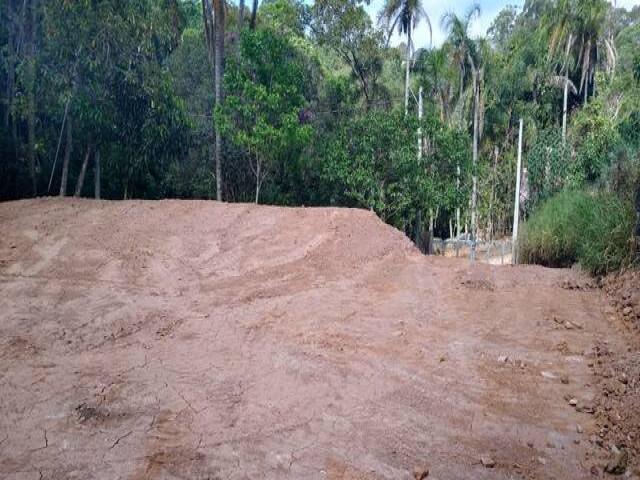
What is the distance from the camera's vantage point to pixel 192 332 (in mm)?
5781

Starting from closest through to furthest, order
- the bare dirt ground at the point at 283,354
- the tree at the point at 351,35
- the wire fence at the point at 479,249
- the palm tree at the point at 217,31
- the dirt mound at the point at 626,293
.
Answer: the bare dirt ground at the point at 283,354 < the dirt mound at the point at 626,293 < the palm tree at the point at 217,31 < the tree at the point at 351,35 < the wire fence at the point at 479,249

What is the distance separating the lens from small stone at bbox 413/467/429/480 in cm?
322

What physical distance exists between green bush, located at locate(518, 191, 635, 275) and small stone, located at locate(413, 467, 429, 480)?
536 cm

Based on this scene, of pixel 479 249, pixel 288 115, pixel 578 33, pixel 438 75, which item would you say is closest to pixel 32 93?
pixel 288 115

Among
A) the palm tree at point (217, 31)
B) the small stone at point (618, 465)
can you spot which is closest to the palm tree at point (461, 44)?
the palm tree at point (217, 31)

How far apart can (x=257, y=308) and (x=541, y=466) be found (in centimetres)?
388

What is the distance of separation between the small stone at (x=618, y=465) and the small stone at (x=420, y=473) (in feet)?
3.69

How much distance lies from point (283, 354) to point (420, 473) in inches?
83.8

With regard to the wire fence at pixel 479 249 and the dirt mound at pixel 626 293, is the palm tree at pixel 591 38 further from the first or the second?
the dirt mound at pixel 626 293

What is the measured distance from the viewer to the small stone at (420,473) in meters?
3.22

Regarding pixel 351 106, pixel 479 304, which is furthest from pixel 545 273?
pixel 351 106

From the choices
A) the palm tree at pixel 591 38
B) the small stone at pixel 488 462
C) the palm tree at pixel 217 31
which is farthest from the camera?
the palm tree at pixel 591 38

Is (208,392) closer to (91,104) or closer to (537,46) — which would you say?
(91,104)

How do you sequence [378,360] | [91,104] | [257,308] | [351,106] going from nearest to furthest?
Answer: 1. [378,360]
2. [257,308]
3. [91,104]
4. [351,106]
